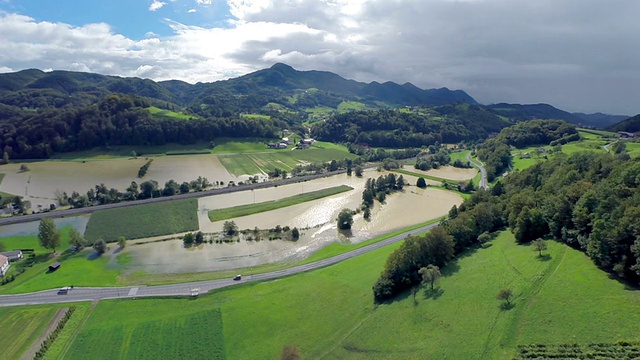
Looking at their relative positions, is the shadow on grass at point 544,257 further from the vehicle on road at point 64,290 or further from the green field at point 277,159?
the green field at point 277,159

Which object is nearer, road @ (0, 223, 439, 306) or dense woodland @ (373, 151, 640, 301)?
dense woodland @ (373, 151, 640, 301)

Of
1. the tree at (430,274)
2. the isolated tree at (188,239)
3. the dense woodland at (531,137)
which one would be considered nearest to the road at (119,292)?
the isolated tree at (188,239)

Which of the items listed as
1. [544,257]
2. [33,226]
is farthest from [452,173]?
[33,226]

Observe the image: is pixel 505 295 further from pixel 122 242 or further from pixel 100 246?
pixel 100 246

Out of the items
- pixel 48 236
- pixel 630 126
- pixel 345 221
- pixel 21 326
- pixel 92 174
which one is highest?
pixel 630 126

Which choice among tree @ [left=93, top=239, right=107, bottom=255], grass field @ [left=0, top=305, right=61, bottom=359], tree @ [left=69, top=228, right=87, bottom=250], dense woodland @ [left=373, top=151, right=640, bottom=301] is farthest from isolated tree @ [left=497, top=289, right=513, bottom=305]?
tree @ [left=69, top=228, right=87, bottom=250]

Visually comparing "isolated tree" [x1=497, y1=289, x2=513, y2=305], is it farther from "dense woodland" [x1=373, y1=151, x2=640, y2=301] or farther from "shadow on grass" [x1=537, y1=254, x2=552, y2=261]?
"dense woodland" [x1=373, y1=151, x2=640, y2=301]
